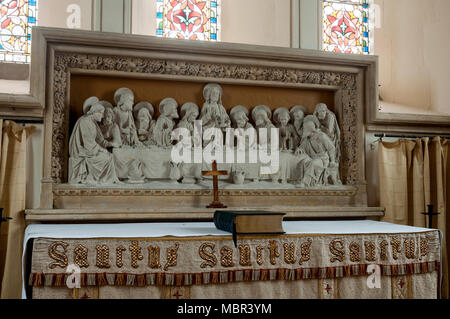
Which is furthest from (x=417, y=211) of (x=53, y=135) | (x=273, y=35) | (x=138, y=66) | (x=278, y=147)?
(x=53, y=135)

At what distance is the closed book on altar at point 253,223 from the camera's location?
326 cm

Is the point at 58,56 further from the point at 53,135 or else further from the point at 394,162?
the point at 394,162

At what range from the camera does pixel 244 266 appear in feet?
10.9

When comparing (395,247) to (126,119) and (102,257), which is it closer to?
(102,257)

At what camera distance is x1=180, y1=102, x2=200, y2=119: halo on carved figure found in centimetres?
479

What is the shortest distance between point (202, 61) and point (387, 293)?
9.05 feet

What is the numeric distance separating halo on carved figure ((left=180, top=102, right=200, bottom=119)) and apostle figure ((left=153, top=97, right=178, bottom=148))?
0.29ft

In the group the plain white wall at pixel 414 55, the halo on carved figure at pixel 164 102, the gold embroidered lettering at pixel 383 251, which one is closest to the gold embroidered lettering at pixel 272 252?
the gold embroidered lettering at pixel 383 251

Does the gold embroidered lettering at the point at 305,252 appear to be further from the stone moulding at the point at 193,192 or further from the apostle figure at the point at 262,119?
the apostle figure at the point at 262,119

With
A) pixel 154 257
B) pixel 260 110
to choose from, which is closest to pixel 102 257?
pixel 154 257

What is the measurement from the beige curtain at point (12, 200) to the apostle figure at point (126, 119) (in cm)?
87

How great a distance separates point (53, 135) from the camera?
443 centimetres

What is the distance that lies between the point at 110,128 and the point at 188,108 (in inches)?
31.3

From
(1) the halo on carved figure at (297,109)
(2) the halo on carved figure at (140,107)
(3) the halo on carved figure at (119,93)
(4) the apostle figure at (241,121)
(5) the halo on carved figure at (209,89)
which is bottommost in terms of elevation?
(4) the apostle figure at (241,121)
